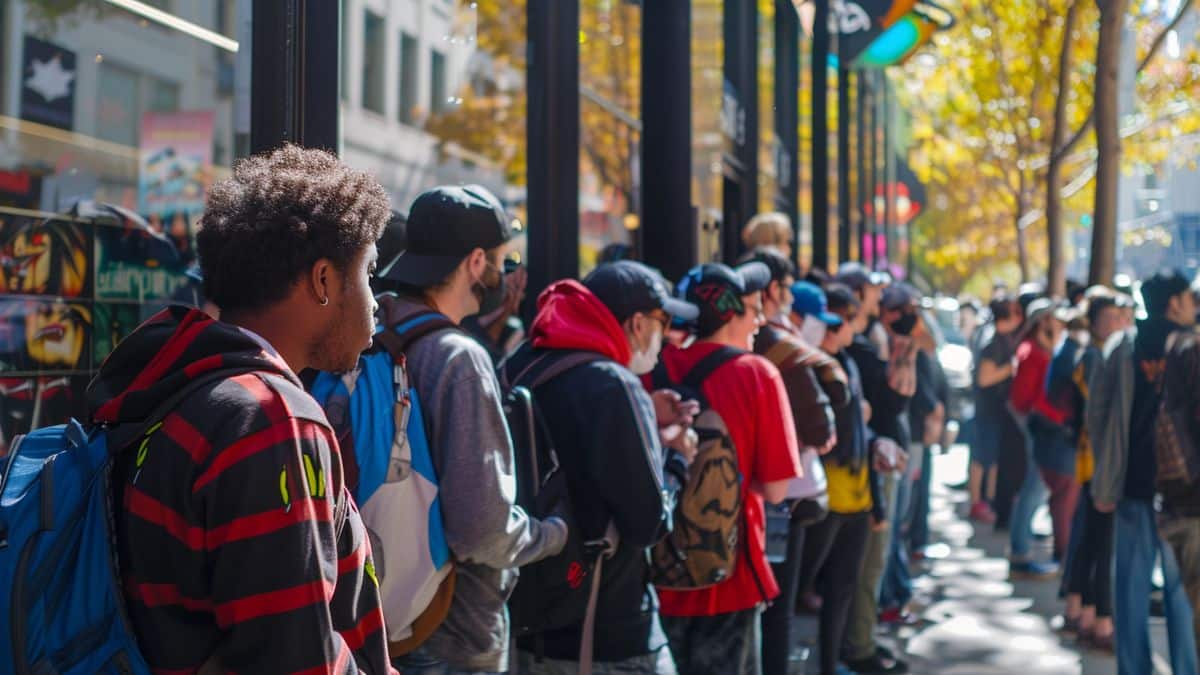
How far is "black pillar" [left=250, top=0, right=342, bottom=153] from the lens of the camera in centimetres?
363

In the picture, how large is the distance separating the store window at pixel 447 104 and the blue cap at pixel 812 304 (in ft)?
4.77

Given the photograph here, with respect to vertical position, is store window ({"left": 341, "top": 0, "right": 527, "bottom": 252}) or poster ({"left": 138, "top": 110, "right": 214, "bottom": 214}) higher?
store window ({"left": 341, "top": 0, "right": 527, "bottom": 252})

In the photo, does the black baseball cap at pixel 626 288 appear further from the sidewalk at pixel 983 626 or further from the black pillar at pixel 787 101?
the black pillar at pixel 787 101

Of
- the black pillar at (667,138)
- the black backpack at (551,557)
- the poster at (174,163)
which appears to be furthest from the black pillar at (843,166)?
the poster at (174,163)

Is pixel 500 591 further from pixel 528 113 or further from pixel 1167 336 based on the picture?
pixel 1167 336

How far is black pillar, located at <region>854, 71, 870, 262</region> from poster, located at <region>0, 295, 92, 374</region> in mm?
21673

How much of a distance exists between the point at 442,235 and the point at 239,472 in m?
1.83

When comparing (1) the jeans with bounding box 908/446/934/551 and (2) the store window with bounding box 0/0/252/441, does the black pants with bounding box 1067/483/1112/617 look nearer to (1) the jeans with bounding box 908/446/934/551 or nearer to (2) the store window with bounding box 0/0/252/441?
(1) the jeans with bounding box 908/446/934/551

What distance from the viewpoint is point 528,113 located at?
6.70 metres

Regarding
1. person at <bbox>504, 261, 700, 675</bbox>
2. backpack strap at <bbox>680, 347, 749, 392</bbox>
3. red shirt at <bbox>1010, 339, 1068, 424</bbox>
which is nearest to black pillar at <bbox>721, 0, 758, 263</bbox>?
red shirt at <bbox>1010, 339, 1068, 424</bbox>

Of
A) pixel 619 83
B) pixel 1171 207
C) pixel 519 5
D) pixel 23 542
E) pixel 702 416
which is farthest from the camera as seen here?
pixel 1171 207

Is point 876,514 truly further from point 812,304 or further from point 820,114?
point 820,114

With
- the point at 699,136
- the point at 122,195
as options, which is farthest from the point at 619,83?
the point at 122,195

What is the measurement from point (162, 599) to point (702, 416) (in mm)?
3326
